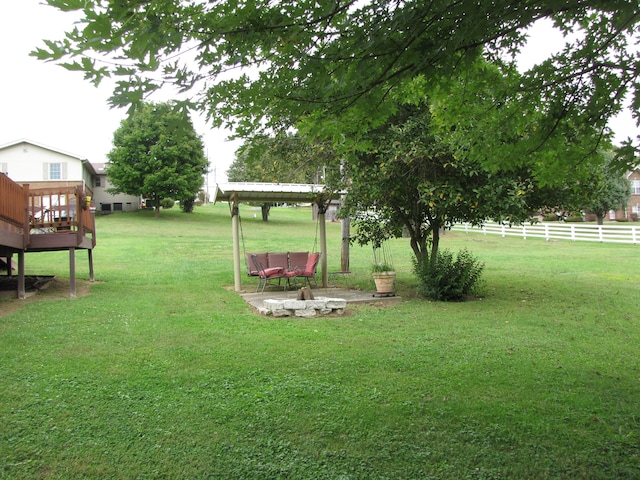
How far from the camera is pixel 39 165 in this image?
39.8 metres

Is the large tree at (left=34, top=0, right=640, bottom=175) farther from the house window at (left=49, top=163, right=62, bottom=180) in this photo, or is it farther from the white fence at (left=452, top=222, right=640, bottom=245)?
the house window at (left=49, top=163, right=62, bottom=180)

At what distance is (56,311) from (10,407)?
16.9ft

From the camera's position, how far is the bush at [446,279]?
1118 cm

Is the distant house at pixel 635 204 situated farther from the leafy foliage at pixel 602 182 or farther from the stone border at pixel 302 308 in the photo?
the stone border at pixel 302 308

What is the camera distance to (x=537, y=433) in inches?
159

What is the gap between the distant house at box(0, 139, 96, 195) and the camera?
39.0 meters

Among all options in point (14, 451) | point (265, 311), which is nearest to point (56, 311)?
point (265, 311)

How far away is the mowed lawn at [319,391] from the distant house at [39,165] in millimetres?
33742

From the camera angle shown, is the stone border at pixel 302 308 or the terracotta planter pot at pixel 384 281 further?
the terracotta planter pot at pixel 384 281

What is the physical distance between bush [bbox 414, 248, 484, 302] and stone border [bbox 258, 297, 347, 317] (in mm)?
2693

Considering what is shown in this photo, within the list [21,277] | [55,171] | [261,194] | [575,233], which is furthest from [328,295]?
[55,171]

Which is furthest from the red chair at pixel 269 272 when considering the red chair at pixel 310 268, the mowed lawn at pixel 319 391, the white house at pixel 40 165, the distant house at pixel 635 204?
the distant house at pixel 635 204

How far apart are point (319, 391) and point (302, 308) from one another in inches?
170

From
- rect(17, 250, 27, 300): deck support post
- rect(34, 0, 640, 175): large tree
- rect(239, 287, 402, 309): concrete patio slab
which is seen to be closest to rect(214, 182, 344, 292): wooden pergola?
rect(239, 287, 402, 309): concrete patio slab
